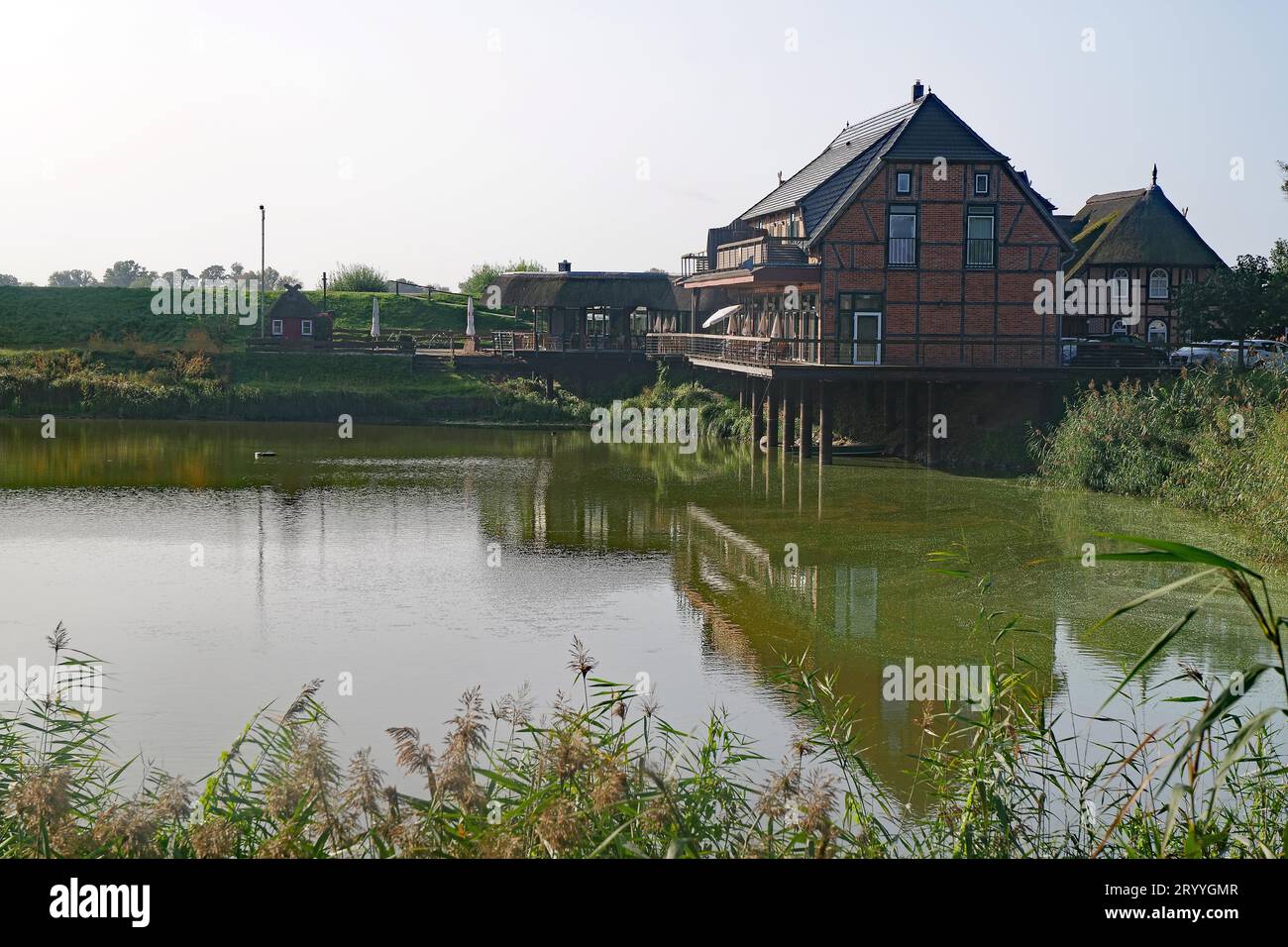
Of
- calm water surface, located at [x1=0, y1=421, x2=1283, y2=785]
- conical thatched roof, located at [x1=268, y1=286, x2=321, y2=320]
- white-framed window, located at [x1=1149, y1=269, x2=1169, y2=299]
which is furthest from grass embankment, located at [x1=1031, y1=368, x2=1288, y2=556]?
conical thatched roof, located at [x1=268, y1=286, x2=321, y2=320]

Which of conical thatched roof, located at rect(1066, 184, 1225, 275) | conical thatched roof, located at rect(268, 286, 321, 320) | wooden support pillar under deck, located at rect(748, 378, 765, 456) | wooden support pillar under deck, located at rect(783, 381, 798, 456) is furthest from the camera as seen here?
conical thatched roof, located at rect(268, 286, 321, 320)

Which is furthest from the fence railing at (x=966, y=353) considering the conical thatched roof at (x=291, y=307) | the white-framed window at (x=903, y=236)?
the conical thatched roof at (x=291, y=307)

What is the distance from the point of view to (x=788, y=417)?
38.0m

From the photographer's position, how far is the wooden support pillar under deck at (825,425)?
35.0 metres

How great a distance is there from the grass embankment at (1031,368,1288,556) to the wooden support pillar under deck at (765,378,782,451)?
844cm

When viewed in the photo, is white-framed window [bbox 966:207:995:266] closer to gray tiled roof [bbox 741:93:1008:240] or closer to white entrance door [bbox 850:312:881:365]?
gray tiled roof [bbox 741:93:1008:240]

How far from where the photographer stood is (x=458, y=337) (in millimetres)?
61750

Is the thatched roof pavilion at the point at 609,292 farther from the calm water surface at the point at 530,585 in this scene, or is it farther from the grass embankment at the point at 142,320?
the calm water surface at the point at 530,585

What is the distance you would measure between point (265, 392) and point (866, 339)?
2492 cm

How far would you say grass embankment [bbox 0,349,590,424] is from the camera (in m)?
49.6

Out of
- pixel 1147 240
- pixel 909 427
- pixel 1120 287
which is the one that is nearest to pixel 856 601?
pixel 909 427

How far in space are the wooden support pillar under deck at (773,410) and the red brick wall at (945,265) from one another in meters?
3.84

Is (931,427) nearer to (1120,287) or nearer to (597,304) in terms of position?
(1120,287)

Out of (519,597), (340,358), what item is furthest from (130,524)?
(340,358)
